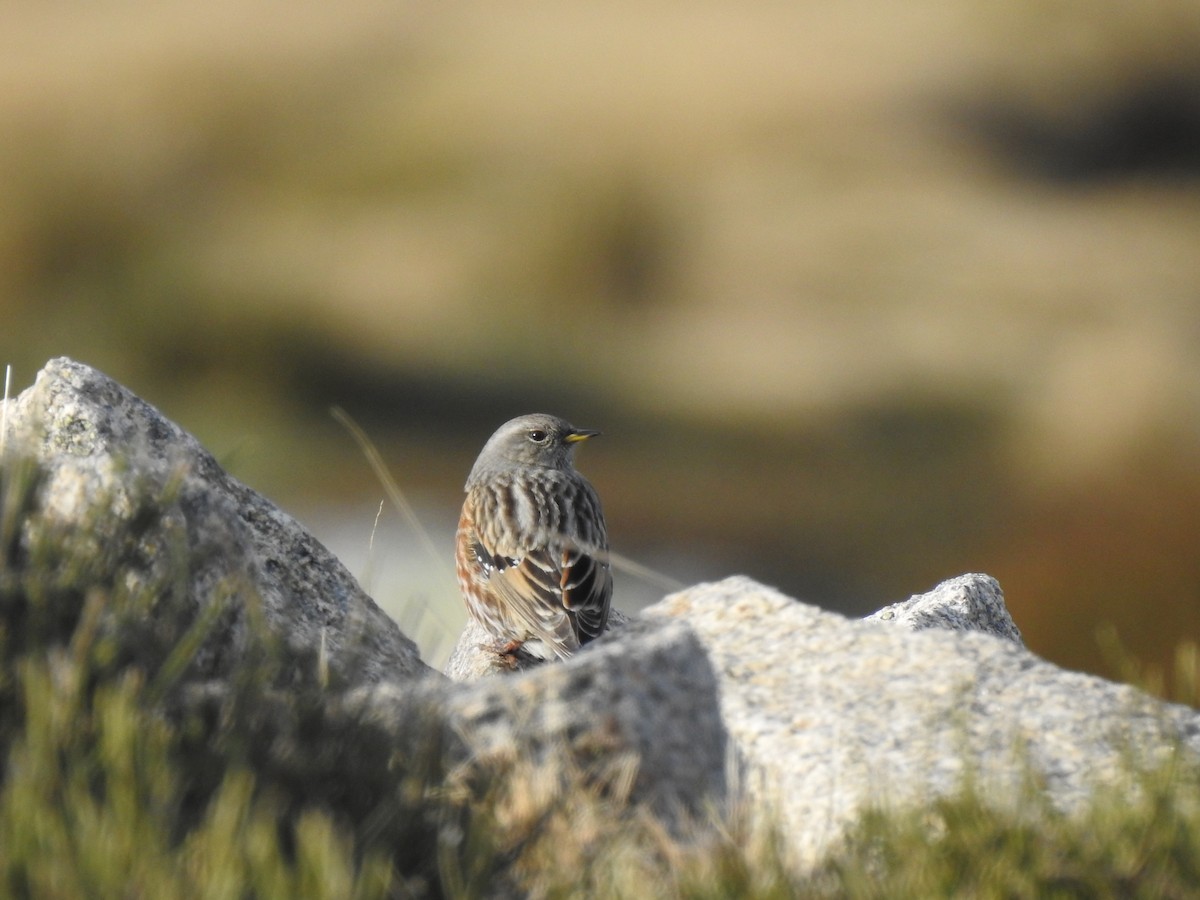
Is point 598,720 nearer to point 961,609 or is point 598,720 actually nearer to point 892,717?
point 892,717

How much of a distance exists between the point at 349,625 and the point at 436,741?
72.9 inches

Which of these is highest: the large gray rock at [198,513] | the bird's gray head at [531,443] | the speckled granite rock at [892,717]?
the bird's gray head at [531,443]

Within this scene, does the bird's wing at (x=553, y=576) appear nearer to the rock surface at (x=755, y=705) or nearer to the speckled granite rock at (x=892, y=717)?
the rock surface at (x=755, y=705)

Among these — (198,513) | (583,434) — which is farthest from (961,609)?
(198,513)

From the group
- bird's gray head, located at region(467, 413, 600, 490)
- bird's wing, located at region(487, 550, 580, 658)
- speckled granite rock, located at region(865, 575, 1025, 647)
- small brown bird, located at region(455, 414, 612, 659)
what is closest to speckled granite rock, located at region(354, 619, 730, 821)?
speckled granite rock, located at region(865, 575, 1025, 647)

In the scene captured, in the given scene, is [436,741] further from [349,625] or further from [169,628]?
[349,625]

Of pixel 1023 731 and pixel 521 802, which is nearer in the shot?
pixel 521 802

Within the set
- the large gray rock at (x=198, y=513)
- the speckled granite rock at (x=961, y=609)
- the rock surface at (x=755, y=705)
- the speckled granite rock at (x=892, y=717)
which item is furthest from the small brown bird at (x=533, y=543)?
the speckled granite rock at (x=892, y=717)

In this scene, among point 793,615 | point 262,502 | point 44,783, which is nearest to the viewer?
point 44,783

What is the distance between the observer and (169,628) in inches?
128

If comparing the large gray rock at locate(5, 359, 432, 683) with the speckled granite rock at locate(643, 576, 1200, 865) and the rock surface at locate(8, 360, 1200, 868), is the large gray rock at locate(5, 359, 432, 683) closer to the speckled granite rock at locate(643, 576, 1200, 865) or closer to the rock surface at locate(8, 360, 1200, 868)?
the rock surface at locate(8, 360, 1200, 868)

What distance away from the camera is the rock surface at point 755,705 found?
3309 millimetres

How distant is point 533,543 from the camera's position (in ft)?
23.7

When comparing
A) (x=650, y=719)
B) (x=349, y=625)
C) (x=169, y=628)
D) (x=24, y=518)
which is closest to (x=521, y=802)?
(x=650, y=719)
